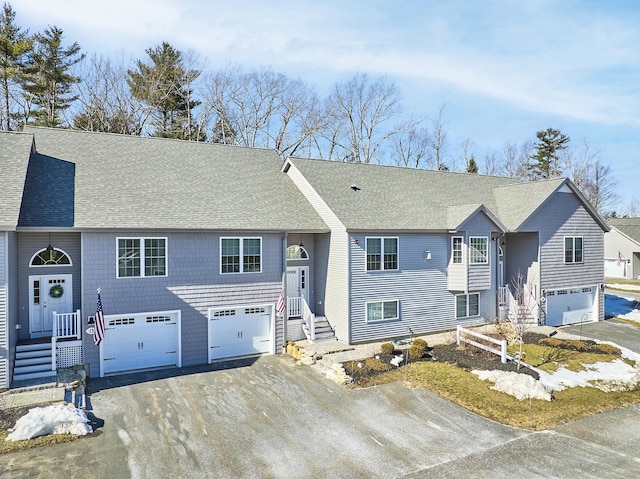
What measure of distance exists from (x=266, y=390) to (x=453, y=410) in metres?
5.56

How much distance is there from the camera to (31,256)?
45.9 ft

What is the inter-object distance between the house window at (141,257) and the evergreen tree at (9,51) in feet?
76.5

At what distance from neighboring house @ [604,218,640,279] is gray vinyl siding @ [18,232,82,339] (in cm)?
4732

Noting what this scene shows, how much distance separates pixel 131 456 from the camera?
9125mm

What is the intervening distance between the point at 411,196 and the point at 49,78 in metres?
28.3

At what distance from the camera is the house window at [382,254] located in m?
17.6

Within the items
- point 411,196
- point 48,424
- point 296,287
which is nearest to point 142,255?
point 48,424

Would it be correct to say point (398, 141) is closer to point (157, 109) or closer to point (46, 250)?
point (157, 109)

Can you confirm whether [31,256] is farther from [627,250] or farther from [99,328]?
[627,250]

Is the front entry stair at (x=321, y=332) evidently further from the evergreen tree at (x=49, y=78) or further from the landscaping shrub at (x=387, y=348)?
the evergreen tree at (x=49, y=78)

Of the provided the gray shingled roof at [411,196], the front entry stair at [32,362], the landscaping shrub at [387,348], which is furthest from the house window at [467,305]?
the front entry stair at [32,362]

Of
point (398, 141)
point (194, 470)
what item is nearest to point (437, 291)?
point (194, 470)

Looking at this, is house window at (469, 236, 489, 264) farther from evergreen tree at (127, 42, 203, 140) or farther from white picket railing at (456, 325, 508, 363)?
evergreen tree at (127, 42, 203, 140)

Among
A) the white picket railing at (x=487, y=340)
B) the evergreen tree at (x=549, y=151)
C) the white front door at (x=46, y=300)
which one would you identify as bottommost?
the white picket railing at (x=487, y=340)
